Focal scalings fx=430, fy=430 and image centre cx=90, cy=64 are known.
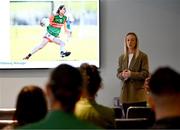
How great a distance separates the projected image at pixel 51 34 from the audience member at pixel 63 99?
468cm

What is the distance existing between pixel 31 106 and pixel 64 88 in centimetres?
65

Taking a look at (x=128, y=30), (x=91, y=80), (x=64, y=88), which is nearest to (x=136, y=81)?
(x=128, y=30)

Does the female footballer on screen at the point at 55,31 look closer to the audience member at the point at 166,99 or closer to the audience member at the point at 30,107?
A: the audience member at the point at 30,107

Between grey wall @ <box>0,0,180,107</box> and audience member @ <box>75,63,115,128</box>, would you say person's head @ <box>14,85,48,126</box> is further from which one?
grey wall @ <box>0,0,180,107</box>

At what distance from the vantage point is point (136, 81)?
532cm

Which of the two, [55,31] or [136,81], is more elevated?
[55,31]

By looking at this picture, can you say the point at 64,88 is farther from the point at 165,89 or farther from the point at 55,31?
the point at 55,31

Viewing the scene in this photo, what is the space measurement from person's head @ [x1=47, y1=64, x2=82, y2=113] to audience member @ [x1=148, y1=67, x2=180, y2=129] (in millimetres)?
360

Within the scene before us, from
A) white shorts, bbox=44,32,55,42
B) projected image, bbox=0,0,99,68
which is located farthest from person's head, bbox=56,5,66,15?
white shorts, bbox=44,32,55,42

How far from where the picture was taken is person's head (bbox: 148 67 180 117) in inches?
76.7

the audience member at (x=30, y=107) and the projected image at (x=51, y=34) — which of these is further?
the projected image at (x=51, y=34)

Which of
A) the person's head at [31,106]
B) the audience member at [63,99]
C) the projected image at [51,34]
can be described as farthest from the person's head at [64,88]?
the projected image at [51,34]

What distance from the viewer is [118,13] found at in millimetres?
6637

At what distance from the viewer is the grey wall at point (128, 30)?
662cm
